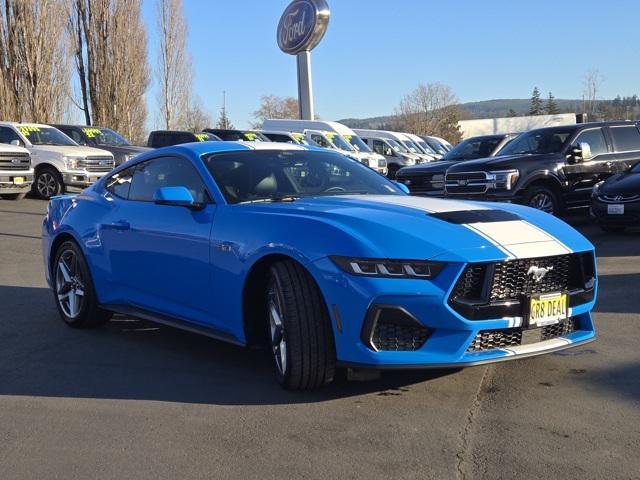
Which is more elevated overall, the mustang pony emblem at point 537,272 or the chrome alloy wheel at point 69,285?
the mustang pony emblem at point 537,272

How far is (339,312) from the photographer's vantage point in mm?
4000

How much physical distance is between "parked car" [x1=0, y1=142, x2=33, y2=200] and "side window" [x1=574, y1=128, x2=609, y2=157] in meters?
12.4

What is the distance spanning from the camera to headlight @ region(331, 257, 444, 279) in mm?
3904

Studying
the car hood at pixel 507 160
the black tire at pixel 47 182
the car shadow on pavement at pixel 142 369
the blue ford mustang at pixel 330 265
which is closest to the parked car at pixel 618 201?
the car hood at pixel 507 160

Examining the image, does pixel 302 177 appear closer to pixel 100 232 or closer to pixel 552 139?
pixel 100 232

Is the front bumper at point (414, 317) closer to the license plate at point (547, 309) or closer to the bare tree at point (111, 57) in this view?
the license plate at point (547, 309)

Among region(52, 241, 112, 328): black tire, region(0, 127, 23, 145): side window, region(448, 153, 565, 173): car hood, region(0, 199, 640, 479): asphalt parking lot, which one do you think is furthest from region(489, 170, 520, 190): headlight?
region(0, 127, 23, 145): side window

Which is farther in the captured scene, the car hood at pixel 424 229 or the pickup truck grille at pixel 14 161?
the pickup truck grille at pixel 14 161

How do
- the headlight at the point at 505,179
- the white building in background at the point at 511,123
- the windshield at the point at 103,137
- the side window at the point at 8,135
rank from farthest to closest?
the white building in background at the point at 511,123 → the windshield at the point at 103,137 → the side window at the point at 8,135 → the headlight at the point at 505,179

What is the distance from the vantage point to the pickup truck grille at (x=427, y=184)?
15969mm

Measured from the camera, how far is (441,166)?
637 inches

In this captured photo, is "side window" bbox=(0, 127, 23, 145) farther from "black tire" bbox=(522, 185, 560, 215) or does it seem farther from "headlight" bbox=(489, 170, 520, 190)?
"black tire" bbox=(522, 185, 560, 215)

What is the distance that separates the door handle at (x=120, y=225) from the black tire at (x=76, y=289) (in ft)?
1.79

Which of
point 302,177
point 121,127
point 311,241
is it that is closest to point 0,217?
point 302,177
